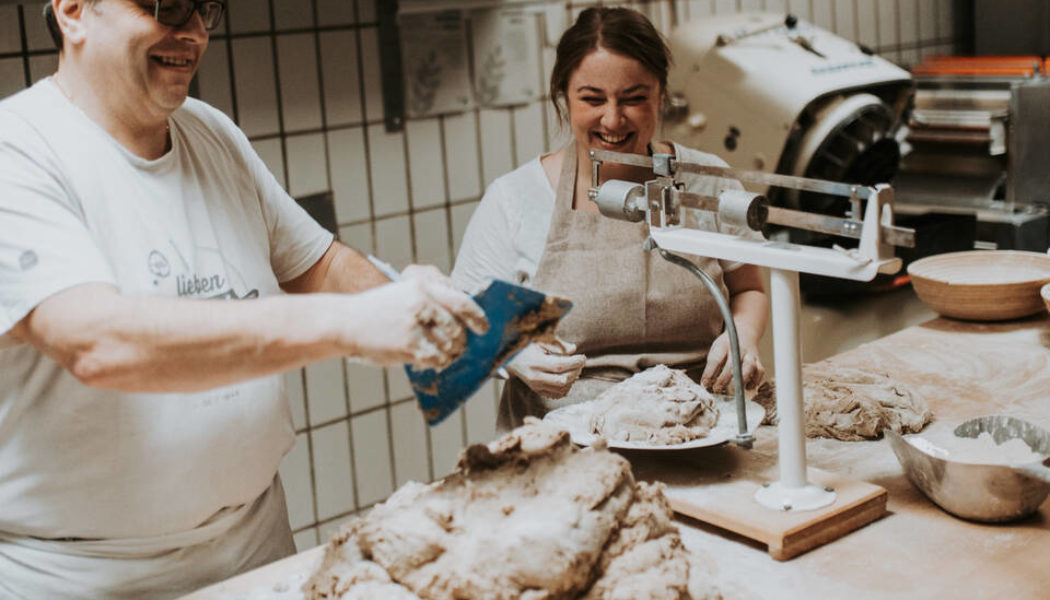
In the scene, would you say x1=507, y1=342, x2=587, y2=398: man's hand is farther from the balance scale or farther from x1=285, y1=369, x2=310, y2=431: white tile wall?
x1=285, y1=369, x2=310, y2=431: white tile wall

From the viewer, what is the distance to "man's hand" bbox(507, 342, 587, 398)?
1.99 m

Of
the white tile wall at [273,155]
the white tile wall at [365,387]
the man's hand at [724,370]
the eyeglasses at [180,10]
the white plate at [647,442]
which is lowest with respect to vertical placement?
the white tile wall at [365,387]

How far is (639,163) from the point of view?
1.84 meters

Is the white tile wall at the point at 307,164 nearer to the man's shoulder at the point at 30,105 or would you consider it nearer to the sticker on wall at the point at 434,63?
the sticker on wall at the point at 434,63

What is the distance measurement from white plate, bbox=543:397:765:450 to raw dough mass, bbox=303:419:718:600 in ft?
0.86

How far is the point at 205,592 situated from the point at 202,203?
1.95 feet

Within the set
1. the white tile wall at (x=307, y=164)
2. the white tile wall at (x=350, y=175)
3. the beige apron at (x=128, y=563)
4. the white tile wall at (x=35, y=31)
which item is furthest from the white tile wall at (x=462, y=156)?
the beige apron at (x=128, y=563)

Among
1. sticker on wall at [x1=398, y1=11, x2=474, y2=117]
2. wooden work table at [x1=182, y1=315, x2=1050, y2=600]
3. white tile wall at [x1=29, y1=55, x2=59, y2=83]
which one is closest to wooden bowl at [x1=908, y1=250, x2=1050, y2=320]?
wooden work table at [x1=182, y1=315, x2=1050, y2=600]

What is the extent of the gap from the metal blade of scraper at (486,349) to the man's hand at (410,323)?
2.0 inches

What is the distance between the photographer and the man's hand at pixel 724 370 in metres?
1.99

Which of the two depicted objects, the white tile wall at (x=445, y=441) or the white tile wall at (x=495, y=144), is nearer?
the white tile wall at (x=495, y=144)

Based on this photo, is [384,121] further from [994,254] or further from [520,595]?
[520,595]

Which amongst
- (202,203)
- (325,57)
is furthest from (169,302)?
(325,57)

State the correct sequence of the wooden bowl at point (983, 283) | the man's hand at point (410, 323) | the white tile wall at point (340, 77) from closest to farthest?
the man's hand at point (410, 323) → the wooden bowl at point (983, 283) → the white tile wall at point (340, 77)
